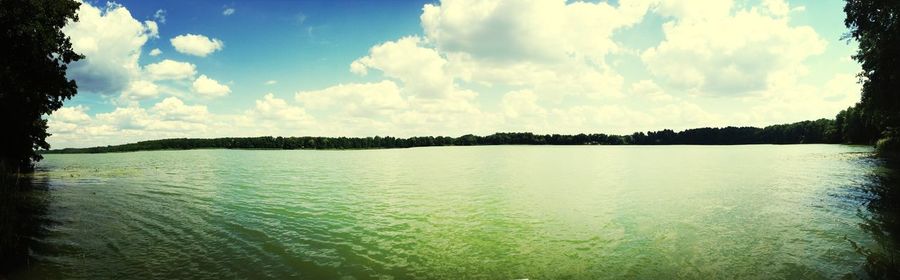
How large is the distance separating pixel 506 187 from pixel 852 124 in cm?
14773

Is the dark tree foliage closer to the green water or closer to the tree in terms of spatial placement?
the green water

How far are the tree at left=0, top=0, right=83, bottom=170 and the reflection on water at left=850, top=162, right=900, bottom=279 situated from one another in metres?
43.9

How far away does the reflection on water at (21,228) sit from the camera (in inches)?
591

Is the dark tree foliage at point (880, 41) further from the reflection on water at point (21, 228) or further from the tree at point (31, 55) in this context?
the tree at point (31, 55)

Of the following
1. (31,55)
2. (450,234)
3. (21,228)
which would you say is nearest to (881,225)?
(450,234)

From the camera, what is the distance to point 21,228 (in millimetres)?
20062

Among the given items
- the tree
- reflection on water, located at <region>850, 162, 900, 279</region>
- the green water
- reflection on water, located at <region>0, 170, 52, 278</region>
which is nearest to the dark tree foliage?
reflection on water, located at <region>850, 162, 900, 279</region>

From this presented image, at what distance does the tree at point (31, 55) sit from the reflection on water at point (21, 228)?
121 inches

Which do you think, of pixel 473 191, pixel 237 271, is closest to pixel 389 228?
pixel 237 271

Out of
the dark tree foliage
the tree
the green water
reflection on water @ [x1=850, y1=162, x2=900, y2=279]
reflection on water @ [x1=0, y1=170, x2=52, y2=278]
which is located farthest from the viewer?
the dark tree foliage

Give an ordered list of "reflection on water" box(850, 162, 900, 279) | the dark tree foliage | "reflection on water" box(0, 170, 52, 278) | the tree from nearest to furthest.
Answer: "reflection on water" box(850, 162, 900, 279) → "reflection on water" box(0, 170, 52, 278) → the tree → the dark tree foliage

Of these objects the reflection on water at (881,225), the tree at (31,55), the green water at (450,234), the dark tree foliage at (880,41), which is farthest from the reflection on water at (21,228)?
the dark tree foliage at (880,41)

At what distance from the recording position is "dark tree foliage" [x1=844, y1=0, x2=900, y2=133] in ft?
105

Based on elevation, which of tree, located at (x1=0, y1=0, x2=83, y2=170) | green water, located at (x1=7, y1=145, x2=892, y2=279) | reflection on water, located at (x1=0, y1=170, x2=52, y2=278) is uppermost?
tree, located at (x1=0, y1=0, x2=83, y2=170)
